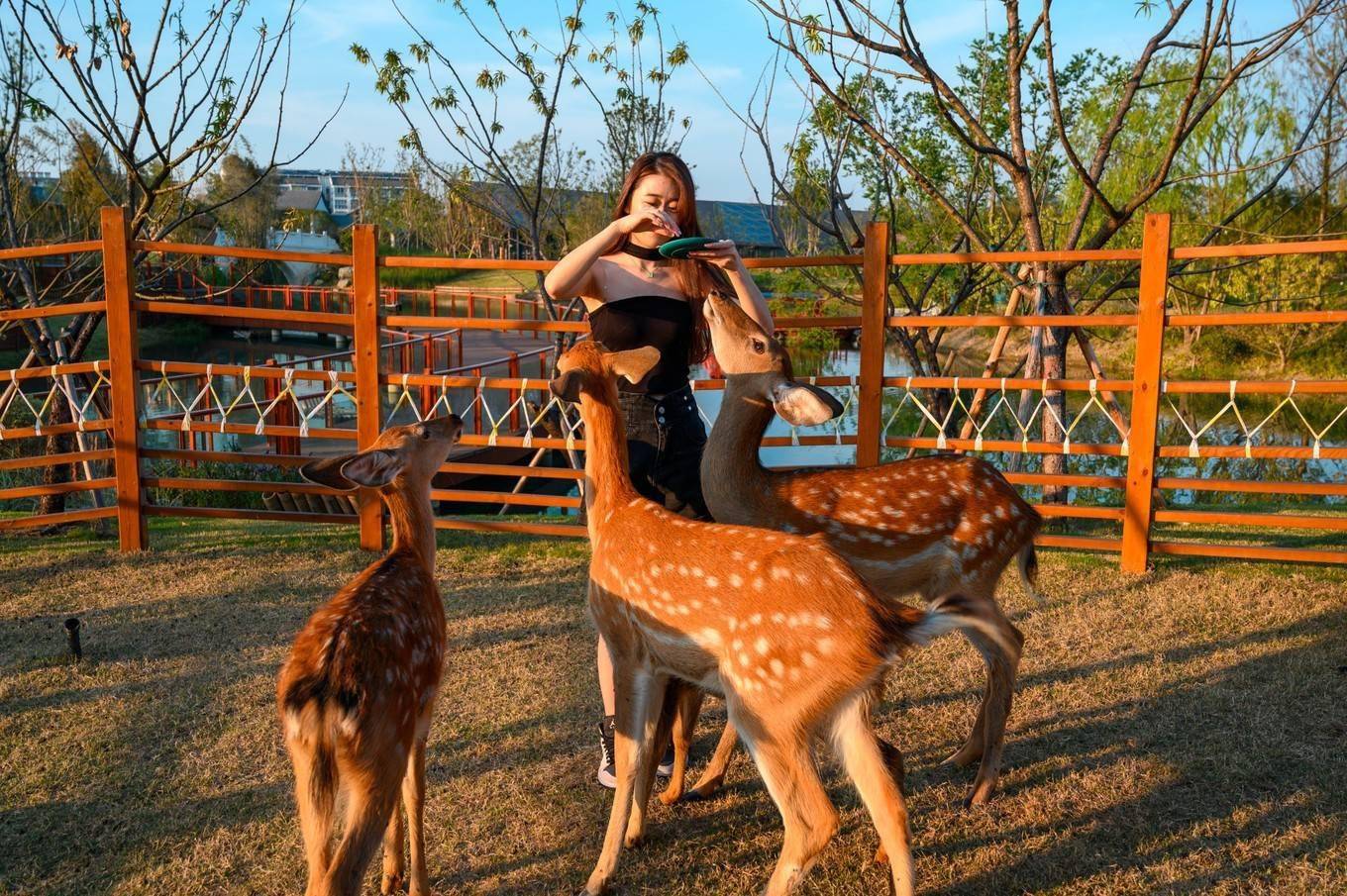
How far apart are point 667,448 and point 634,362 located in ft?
1.61

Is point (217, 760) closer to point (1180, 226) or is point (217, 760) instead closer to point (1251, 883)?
point (1251, 883)

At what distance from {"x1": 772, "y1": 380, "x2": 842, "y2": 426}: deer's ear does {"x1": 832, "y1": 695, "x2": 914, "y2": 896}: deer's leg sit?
A: 1.12 m

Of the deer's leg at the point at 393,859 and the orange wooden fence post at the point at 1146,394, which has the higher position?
the orange wooden fence post at the point at 1146,394

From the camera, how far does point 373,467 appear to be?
3.66m

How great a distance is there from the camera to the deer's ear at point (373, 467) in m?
3.58

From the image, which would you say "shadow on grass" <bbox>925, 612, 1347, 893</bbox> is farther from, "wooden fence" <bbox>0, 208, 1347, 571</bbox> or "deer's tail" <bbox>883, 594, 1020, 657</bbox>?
"wooden fence" <bbox>0, 208, 1347, 571</bbox>

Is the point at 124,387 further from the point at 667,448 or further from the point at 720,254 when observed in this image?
the point at 720,254

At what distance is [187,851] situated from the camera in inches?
136

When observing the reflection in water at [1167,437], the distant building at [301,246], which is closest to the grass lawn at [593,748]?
the reflection in water at [1167,437]

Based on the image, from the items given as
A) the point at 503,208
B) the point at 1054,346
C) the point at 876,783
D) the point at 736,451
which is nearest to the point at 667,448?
the point at 736,451

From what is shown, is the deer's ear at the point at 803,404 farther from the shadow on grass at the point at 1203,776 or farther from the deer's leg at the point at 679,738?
the shadow on grass at the point at 1203,776

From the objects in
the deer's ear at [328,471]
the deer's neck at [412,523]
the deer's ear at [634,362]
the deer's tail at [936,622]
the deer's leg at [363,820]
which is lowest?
the deer's leg at [363,820]

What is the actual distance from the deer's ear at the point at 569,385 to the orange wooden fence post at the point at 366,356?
3.64m

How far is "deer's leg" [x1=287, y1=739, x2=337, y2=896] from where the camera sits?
2.63 metres
